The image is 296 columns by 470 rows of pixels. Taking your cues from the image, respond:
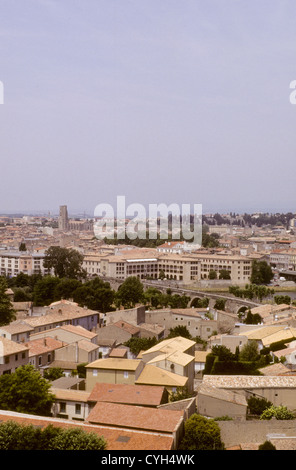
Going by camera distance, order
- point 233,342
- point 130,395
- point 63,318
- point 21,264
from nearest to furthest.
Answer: point 130,395 < point 233,342 < point 63,318 < point 21,264

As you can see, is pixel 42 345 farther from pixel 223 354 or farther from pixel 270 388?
pixel 270 388

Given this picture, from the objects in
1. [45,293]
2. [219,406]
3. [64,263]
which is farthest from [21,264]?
[219,406]

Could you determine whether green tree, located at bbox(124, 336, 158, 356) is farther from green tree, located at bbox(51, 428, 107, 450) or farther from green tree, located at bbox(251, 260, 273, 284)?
green tree, located at bbox(251, 260, 273, 284)

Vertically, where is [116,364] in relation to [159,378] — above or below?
above

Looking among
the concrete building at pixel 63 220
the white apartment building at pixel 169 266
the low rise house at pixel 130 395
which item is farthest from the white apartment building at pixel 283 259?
the low rise house at pixel 130 395

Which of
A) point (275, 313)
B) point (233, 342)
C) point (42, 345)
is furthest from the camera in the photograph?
point (275, 313)
